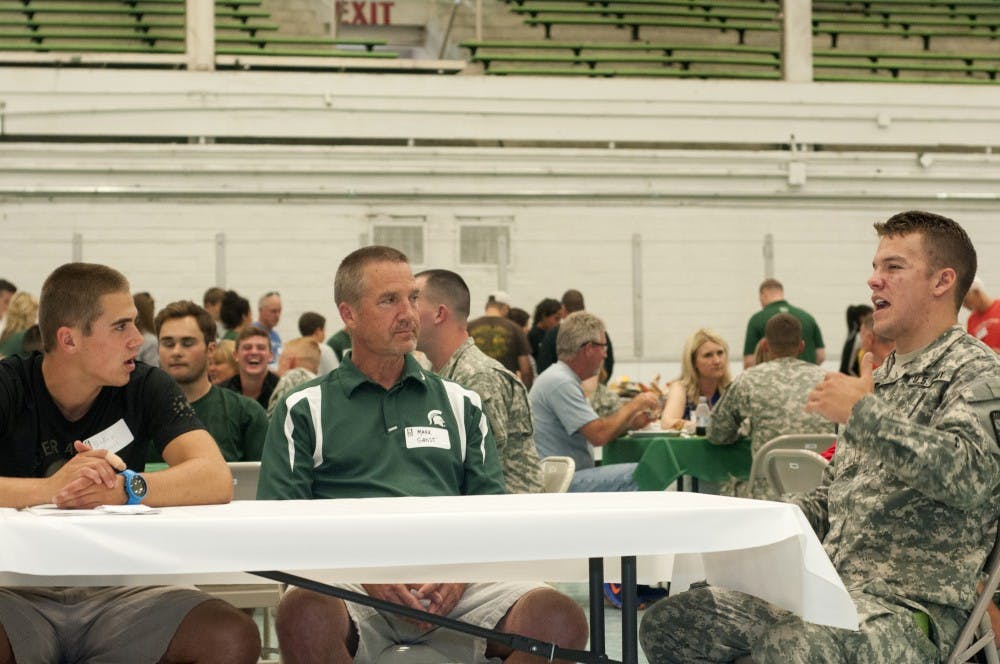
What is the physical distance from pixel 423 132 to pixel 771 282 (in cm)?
382

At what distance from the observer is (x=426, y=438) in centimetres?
281

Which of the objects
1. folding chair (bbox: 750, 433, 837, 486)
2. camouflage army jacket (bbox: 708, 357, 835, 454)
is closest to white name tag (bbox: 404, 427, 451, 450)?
folding chair (bbox: 750, 433, 837, 486)

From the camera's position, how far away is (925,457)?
217 centimetres

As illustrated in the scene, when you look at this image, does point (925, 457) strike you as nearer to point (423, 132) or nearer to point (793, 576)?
point (793, 576)

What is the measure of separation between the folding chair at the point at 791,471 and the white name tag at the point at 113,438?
2.58 m

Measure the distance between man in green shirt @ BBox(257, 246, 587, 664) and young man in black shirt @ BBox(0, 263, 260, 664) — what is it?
18 cm

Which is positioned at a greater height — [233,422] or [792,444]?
[233,422]

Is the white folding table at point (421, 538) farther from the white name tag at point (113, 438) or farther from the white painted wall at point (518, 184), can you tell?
the white painted wall at point (518, 184)

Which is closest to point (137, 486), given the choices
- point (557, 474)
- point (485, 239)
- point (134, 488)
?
point (134, 488)

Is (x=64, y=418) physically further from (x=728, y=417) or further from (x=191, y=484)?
(x=728, y=417)

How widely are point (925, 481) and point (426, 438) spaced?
3.61ft

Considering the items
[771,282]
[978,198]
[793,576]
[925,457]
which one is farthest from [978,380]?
[978,198]

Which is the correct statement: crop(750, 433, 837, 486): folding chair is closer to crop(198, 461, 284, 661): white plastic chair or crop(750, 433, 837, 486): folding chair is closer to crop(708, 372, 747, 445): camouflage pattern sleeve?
crop(708, 372, 747, 445): camouflage pattern sleeve

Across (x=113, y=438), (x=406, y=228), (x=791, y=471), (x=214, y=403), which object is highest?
(x=406, y=228)
